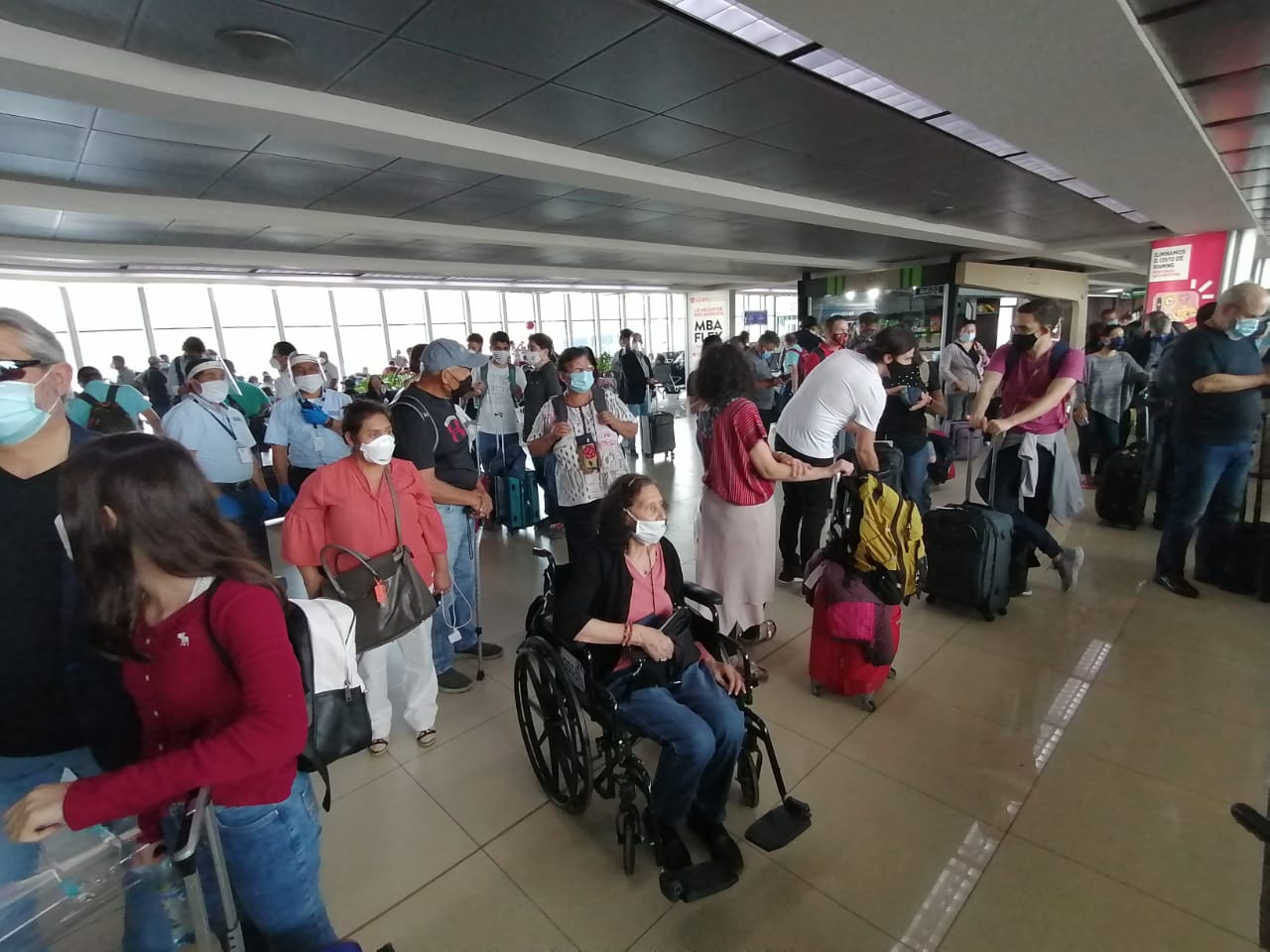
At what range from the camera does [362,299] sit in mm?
14133

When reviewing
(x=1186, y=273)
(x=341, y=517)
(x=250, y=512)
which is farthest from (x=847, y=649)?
(x=1186, y=273)

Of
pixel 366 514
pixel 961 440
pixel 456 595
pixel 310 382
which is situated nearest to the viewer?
pixel 366 514

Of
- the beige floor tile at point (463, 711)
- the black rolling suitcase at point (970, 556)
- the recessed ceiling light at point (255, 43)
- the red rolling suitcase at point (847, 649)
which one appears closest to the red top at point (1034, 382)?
→ the black rolling suitcase at point (970, 556)

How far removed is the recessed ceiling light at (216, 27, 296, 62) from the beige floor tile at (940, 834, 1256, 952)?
13.4ft

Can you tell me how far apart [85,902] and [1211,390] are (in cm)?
464

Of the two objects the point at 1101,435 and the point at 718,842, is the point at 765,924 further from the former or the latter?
the point at 1101,435

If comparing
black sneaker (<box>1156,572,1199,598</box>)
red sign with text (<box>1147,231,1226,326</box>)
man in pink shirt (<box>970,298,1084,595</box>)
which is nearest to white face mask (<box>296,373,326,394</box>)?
man in pink shirt (<box>970,298,1084,595</box>)

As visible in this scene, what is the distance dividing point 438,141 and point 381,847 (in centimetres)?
372

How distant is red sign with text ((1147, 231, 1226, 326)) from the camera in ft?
29.0

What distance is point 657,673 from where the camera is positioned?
1.89 meters

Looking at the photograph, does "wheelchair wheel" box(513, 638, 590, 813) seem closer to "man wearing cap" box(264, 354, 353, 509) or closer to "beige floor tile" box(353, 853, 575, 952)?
"beige floor tile" box(353, 853, 575, 952)

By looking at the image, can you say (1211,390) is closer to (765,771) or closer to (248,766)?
(765,771)

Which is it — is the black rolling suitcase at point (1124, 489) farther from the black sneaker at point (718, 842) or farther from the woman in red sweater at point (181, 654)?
the woman in red sweater at point (181, 654)

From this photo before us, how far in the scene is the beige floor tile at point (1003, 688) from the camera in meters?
2.48
